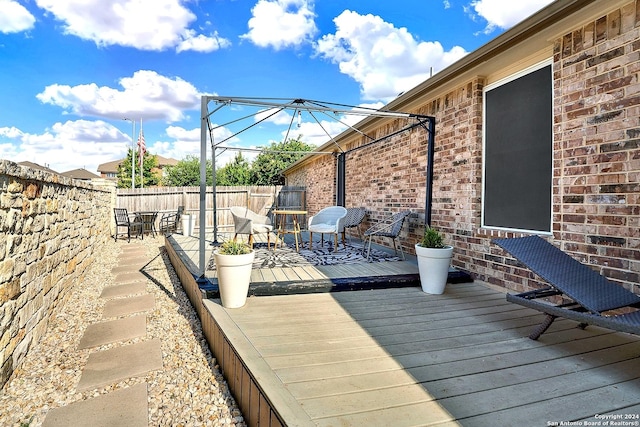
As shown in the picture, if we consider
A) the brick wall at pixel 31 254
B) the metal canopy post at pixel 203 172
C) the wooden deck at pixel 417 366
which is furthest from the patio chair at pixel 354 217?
the brick wall at pixel 31 254

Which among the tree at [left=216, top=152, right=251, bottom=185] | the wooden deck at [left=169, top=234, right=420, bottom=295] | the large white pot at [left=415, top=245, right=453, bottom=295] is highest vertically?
the tree at [left=216, top=152, right=251, bottom=185]

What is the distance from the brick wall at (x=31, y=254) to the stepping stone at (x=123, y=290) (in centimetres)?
41

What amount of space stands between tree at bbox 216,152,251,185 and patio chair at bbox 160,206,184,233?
1368 cm

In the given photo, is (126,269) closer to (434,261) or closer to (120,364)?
(120,364)

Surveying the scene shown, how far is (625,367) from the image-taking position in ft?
5.99

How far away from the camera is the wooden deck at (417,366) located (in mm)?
1416

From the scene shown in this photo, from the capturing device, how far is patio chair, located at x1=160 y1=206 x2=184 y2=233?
10523 mm

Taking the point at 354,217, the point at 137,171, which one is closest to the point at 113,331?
the point at 354,217

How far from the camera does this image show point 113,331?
10.2ft

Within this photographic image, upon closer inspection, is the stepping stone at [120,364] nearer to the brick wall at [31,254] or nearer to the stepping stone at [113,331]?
the stepping stone at [113,331]

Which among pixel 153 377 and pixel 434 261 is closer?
pixel 153 377

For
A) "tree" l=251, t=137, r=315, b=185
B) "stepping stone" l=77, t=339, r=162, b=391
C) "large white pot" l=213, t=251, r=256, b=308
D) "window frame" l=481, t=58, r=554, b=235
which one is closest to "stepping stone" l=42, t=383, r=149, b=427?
"stepping stone" l=77, t=339, r=162, b=391

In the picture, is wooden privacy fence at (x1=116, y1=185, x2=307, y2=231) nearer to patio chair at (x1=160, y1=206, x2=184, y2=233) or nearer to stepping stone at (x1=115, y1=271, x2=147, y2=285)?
patio chair at (x1=160, y1=206, x2=184, y2=233)

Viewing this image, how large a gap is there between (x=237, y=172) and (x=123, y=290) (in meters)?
20.9
